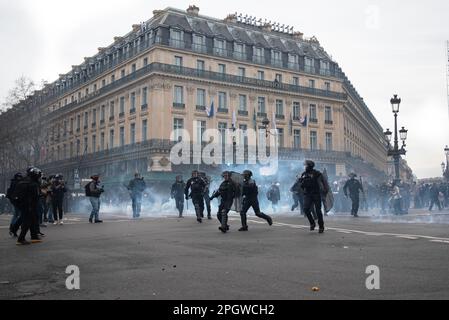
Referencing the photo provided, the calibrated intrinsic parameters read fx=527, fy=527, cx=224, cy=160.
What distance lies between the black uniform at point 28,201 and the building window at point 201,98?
3842 cm

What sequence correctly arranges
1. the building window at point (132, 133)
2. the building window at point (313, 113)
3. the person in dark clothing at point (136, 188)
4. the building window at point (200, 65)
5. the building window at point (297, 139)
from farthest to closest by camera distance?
the building window at point (313, 113)
the building window at point (297, 139)
the building window at point (200, 65)
the building window at point (132, 133)
the person in dark clothing at point (136, 188)

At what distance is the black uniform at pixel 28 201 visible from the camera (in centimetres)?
1062

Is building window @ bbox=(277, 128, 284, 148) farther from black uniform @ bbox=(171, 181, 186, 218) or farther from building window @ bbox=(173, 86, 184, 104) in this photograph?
black uniform @ bbox=(171, 181, 186, 218)

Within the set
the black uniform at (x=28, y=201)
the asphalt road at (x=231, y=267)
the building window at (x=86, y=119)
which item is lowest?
the asphalt road at (x=231, y=267)

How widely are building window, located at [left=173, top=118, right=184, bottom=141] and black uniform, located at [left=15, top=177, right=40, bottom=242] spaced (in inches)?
1419

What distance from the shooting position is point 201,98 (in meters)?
49.2

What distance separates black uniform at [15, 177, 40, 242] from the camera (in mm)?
10617

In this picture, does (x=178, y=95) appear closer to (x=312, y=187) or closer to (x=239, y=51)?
(x=239, y=51)

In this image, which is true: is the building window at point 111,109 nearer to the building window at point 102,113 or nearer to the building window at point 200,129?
the building window at point 102,113

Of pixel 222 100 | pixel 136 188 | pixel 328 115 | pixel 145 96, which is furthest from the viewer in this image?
pixel 328 115

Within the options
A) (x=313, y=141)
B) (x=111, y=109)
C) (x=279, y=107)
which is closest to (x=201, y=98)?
(x=279, y=107)

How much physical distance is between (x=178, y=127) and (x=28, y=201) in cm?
3684

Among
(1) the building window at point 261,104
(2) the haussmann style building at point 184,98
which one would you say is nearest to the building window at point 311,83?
(2) the haussmann style building at point 184,98
